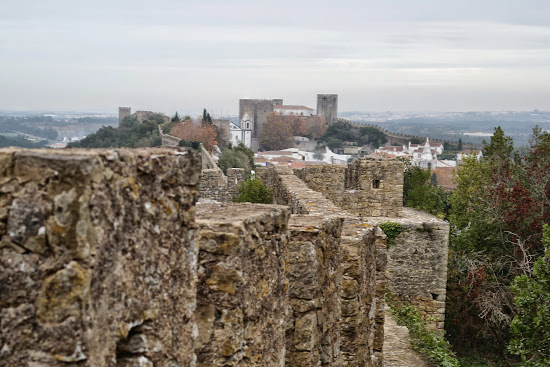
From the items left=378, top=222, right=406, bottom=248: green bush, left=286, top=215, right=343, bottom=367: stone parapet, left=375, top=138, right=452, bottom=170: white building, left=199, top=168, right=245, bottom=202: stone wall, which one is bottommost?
left=375, top=138, right=452, bottom=170: white building

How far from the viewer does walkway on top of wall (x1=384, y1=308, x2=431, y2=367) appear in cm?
1181

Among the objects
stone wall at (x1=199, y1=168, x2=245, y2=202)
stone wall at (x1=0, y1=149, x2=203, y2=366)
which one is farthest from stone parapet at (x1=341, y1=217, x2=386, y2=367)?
stone wall at (x1=199, y1=168, x2=245, y2=202)

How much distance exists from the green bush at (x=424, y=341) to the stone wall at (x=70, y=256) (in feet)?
34.0

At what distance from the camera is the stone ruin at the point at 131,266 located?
214cm

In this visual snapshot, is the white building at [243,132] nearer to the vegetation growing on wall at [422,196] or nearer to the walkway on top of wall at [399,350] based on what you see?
the vegetation growing on wall at [422,196]

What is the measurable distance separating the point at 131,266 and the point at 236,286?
0.96 m

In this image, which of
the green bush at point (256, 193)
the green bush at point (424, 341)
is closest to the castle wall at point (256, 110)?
the green bush at point (256, 193)

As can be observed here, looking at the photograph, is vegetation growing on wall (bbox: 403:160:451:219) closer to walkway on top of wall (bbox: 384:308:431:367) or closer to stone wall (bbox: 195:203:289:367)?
walkway on top of wall (bbox: 384:308:431:367)

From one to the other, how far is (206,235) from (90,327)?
113 cm

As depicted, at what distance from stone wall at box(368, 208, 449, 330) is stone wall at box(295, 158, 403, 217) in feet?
1.29

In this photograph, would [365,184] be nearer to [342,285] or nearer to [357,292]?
[357,292]

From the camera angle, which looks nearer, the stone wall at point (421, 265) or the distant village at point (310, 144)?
the stone wall at point (421, 265)

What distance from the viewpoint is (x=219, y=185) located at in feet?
63.4

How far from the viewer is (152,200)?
2594 mm
